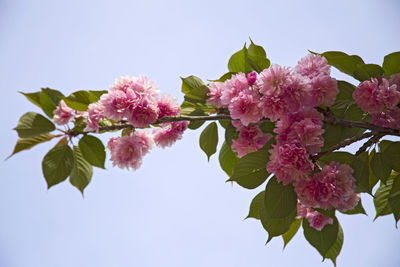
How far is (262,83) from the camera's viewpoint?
2.56 feet

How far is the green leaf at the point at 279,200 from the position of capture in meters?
0.81

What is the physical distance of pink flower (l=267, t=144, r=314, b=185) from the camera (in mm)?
738

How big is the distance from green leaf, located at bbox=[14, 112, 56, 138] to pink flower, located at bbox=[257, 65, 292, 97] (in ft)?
1.89

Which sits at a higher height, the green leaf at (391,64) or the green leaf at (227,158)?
the green leaf at (391,64)

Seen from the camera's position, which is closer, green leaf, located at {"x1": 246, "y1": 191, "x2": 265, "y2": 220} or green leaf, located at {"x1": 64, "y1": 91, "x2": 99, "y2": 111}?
green leaf, located at {"x1": 64, "y1": 91, "x2": 99, "y2": 111}

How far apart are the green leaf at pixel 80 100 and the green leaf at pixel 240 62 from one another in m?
0.44

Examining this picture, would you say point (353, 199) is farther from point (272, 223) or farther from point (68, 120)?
point (68, 120)

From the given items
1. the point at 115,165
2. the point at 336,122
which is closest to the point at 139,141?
the point at 115,165

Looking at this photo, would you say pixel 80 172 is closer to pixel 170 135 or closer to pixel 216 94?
pixel 170 135

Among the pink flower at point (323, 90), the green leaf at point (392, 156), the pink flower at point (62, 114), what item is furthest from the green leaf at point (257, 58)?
the pink flower at point (62, 114)

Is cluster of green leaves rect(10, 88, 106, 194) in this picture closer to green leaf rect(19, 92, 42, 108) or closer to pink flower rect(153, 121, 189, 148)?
green leaf rect(19, 92, 42, 108)

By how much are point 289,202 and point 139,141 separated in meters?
0.45

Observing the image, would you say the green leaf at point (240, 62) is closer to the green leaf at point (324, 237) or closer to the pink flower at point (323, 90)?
the pink flower at point (323, 90)

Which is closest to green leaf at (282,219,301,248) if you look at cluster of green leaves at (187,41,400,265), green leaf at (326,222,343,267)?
cluster of green leaves at (187,41,400,265)
